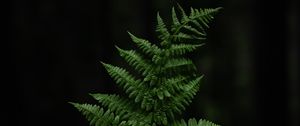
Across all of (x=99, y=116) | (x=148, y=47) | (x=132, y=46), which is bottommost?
(x=132, y=46)

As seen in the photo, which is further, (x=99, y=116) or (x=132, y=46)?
(x=132, y=46)

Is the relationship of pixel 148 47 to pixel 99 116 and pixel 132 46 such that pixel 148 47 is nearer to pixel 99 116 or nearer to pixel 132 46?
pixel 99 116

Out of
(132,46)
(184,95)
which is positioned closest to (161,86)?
(184,95)

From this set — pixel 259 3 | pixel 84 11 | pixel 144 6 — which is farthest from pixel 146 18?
pixel 259 3

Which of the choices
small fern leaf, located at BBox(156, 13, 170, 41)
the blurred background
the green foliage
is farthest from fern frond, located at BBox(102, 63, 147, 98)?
the blurred background

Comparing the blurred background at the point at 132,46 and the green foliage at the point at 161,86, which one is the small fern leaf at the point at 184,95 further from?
the blurred background at the point at 132,46

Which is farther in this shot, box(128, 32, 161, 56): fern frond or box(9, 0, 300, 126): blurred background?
box(9, 0, 300, 126): blurred background

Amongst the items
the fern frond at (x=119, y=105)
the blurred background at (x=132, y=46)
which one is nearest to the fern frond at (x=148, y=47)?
the fern frond at (x=119, y=105)

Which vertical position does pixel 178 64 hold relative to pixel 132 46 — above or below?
above

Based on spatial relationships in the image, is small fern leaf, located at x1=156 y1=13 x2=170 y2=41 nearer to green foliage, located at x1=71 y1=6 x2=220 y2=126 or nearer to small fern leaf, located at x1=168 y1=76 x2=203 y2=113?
green foliage, located at x1=71 y1=6 x2=220 y2=126
